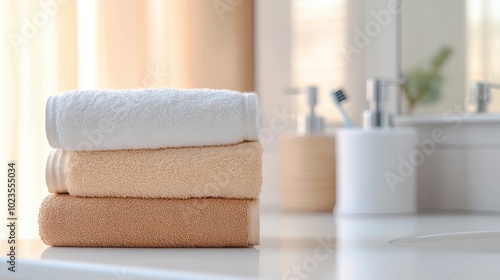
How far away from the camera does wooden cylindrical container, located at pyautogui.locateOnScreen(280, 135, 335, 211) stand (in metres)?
1.21

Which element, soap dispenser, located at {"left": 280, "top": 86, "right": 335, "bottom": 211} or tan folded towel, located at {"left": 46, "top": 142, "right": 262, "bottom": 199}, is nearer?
tan folded towel, located at {"left": 46, "top": 142, "right": 262, "bottom": 199}

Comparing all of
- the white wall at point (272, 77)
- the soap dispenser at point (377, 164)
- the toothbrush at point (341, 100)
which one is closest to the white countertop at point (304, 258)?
the soap dispenser at point (377, 164)

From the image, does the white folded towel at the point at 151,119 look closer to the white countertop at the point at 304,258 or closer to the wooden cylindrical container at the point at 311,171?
the white countertop at the point at 304,258

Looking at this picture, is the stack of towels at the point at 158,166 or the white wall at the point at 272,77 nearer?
the stack of towels at the point at 158,166

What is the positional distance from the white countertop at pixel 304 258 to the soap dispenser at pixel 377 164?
18cm

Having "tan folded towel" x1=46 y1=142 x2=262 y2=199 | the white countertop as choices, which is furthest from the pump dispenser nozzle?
"tan folded towel" x1=46 y1=142 x2=262 y2=199

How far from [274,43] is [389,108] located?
10.2 inches

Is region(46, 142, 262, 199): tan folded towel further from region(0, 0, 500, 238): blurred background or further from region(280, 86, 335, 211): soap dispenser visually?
region(280, 86, 335, 211): soap dispenser

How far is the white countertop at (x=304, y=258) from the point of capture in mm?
586

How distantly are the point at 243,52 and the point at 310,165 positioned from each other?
0.28m

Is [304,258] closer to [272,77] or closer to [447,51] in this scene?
[447,51]

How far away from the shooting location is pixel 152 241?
727mm

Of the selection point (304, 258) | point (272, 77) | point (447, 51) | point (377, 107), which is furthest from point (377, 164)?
point (304, 258)

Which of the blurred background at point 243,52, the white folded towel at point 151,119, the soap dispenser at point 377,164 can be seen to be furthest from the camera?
the soap dispenser at point 377,164
